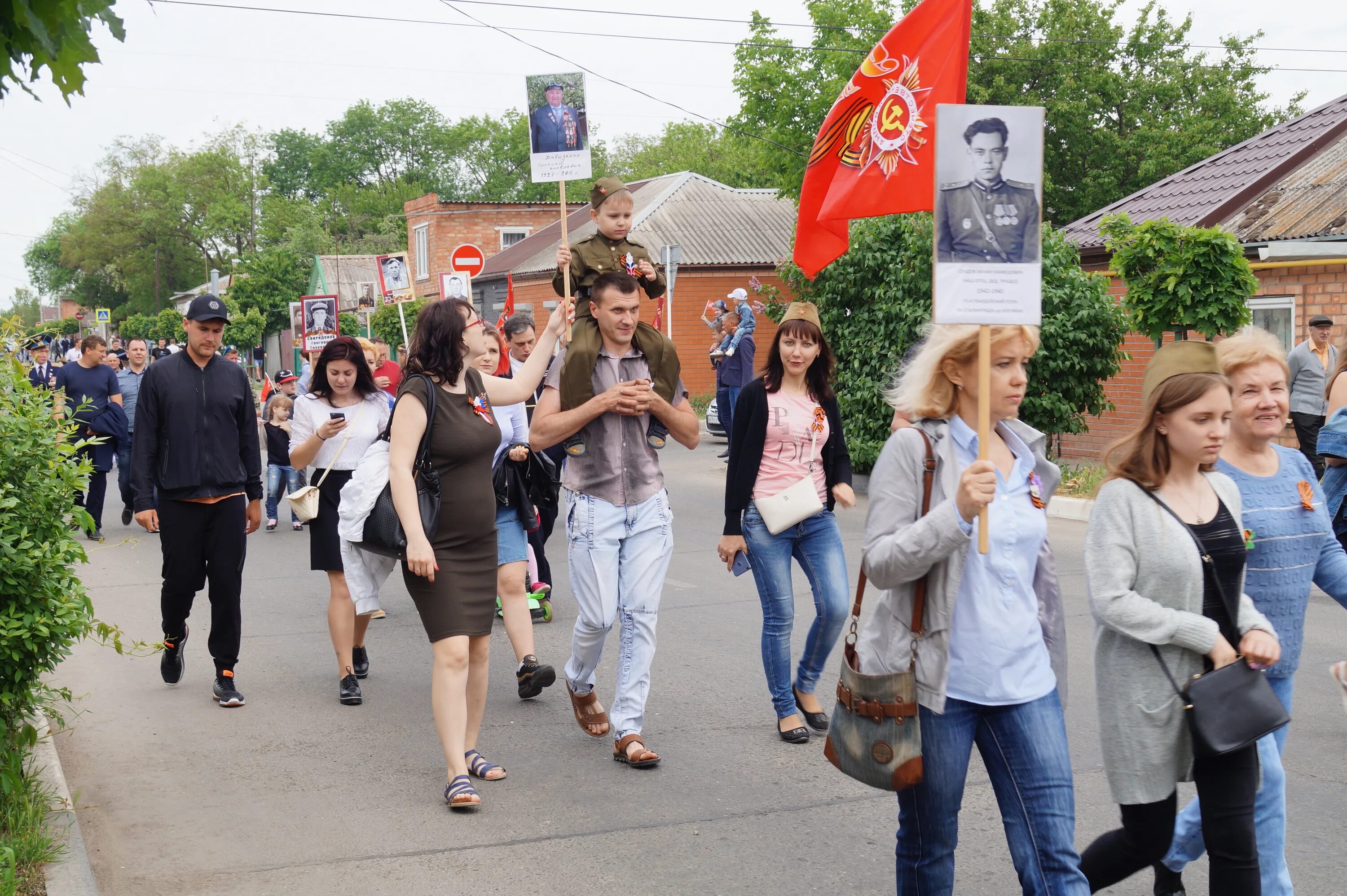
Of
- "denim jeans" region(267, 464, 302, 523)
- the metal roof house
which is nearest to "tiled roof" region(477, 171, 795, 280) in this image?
the metal roof house

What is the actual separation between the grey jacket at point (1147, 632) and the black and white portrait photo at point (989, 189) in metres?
0.76

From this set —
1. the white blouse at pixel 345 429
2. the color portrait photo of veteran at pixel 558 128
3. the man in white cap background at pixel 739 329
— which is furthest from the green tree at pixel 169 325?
the color portrait photo of veteran at pixel 558 128

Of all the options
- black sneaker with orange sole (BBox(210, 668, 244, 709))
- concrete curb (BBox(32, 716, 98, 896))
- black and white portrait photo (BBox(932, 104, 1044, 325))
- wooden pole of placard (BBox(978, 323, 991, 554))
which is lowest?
black sneaker with orange sole (BBox(210, 668, 244, 709))

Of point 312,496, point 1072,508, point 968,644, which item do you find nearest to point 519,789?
point 312,496

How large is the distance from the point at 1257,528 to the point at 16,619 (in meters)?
4.22

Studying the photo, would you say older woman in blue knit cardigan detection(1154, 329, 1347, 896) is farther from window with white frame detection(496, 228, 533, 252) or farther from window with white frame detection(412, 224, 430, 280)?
window with white frame detection(412, 224, 430, 280)

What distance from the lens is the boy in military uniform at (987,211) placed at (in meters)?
3.36

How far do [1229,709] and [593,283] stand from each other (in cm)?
366

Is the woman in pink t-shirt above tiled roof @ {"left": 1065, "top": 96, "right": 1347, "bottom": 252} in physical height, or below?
below

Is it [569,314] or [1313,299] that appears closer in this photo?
[569,314]

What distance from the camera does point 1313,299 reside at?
615 inches

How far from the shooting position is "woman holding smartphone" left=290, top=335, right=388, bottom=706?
7.11m

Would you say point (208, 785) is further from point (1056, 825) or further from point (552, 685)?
point (1056, 825)

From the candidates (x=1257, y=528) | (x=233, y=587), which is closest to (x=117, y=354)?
(x=233, y=587)
